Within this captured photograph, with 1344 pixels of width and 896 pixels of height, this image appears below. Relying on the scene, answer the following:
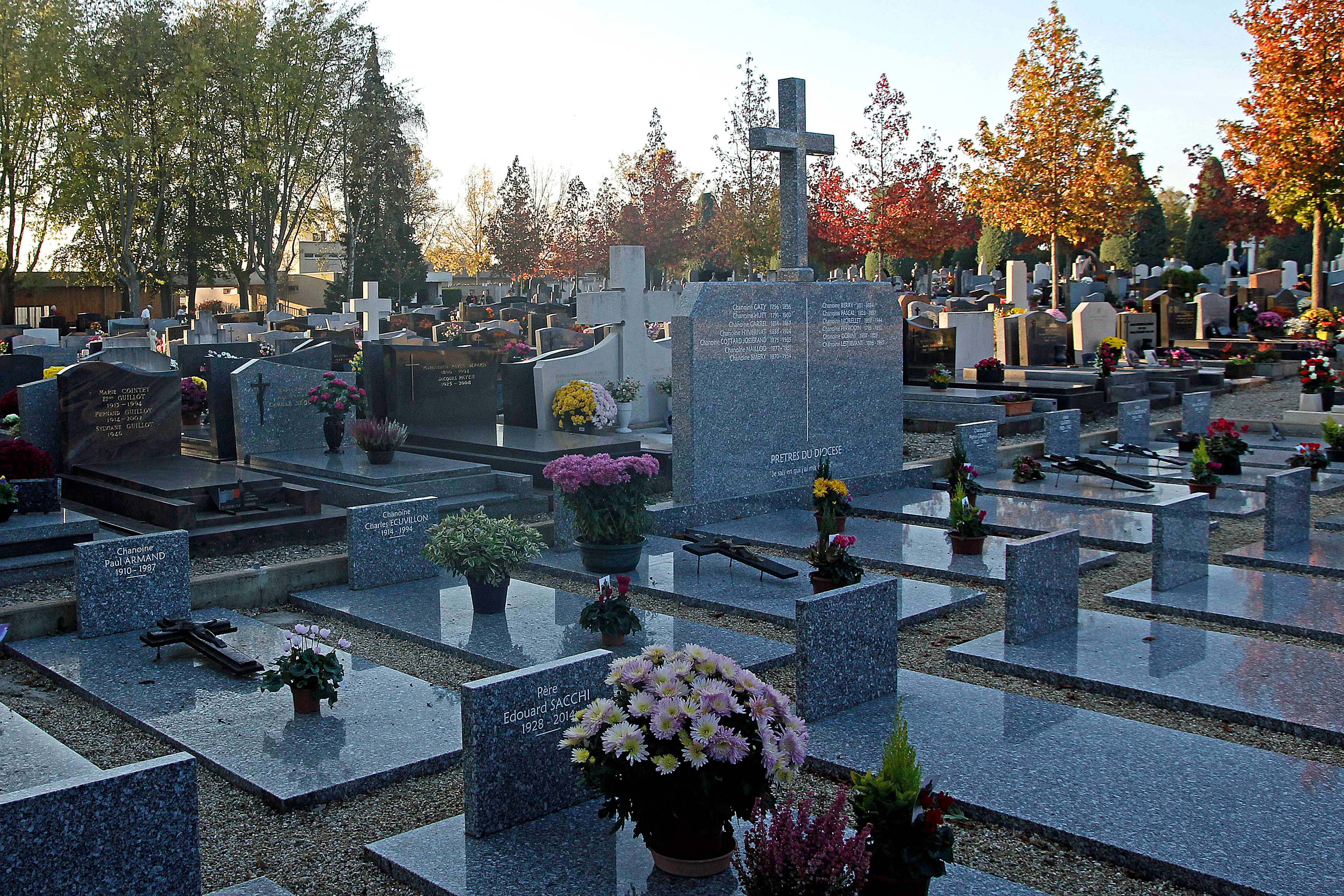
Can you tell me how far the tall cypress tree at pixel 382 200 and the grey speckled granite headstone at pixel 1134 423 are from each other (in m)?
36.3

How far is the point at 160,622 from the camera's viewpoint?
→ 660cm

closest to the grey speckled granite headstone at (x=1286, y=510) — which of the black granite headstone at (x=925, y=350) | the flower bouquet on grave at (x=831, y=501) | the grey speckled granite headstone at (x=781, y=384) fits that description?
the flower bouquet on grave at (x=831, y=501)

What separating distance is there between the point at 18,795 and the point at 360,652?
3.55m

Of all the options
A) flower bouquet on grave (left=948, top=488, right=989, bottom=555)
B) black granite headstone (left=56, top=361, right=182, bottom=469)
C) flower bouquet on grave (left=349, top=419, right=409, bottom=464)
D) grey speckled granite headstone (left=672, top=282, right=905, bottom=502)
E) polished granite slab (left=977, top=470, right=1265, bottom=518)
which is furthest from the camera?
flower bouquet on grave (left=349, top=419, right=409, bottom=464)

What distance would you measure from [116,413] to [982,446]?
938cm

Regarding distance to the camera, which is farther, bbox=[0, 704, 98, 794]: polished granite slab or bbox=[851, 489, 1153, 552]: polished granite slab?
bbox=[851, 489, 1153, 552]: polished granite slab

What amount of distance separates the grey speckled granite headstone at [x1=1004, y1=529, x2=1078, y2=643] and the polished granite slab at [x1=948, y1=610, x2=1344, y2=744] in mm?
79

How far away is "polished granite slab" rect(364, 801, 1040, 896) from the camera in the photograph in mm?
3818

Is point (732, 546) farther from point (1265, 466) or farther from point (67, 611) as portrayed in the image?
point (1265, 466)

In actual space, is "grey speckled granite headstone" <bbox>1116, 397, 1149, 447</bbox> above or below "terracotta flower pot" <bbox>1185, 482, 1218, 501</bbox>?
above

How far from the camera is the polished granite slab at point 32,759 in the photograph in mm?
4637

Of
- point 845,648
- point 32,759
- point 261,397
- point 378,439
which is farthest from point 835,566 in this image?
point 261,397

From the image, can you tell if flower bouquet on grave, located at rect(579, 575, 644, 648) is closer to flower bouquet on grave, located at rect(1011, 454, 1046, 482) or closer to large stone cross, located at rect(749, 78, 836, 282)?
large stone cross, located at rect(749, 78, 836, 282)

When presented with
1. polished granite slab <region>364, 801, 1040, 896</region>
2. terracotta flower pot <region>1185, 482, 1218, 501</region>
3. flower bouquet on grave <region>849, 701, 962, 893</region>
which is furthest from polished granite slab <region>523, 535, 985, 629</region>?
terracotta flower pot <region>1185, 482, 1218, 501</region>
